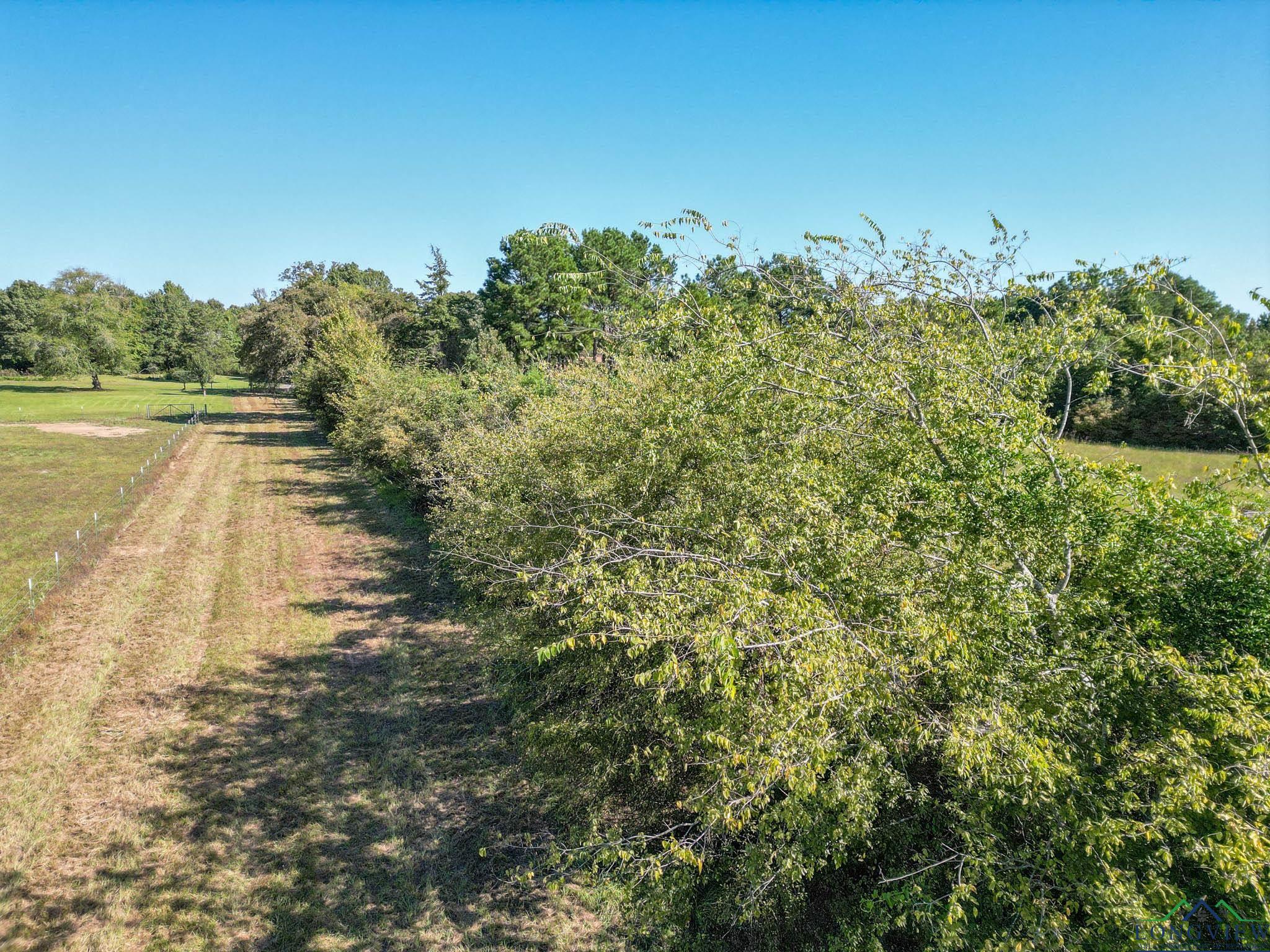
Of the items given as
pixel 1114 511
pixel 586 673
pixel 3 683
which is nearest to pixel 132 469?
pixel 3 683

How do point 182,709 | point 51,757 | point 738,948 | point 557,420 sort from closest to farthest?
point 738,948 → point 51,757 → point 557,420 → point 182,709

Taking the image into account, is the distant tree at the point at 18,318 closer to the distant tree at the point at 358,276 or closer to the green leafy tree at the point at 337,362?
the distant tree at the point at 358,276

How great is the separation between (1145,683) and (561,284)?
6.67 metres

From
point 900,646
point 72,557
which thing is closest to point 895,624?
point 900,646

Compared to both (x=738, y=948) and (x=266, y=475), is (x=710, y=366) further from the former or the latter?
(x=266, y=475)

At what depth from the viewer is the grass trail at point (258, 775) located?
8.27 metres

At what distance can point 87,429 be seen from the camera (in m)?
46.8

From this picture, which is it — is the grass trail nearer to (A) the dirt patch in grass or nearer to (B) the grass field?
(B) the grass field

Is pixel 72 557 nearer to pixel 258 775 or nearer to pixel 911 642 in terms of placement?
pixel 258 775

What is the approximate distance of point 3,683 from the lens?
13094 mm

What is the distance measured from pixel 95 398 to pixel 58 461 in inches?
1556

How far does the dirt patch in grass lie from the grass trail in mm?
31692

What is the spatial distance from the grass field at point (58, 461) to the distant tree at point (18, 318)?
8.51m

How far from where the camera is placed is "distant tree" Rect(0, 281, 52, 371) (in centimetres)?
7731
